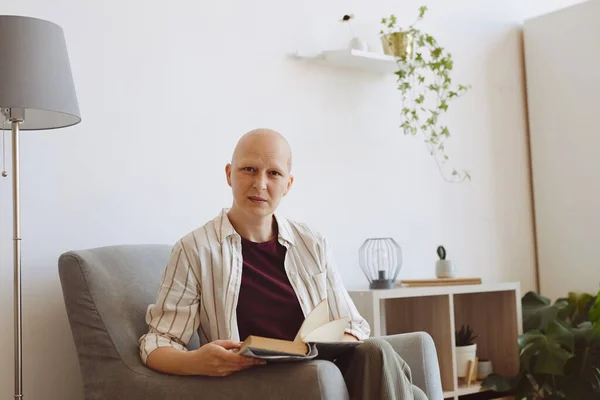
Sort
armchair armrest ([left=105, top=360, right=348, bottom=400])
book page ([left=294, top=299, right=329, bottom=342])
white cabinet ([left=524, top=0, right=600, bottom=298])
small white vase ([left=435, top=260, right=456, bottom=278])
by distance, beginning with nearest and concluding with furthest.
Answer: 1. armchair armrest ([left=105, top=360, right=348, bottom=400])
2. book page ([left=294, top=299, right=329, bottom=342])
3. small white vase ([left=435, top=260, right=456, bottom=278])
4. white cabinet ([left=524, top=0, right=600, bottom=298])

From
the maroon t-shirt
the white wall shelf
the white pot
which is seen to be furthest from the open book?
the white wall shelf

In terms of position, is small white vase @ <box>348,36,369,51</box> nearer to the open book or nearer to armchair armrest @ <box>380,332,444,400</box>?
armchair armrest @ <box>380,332,444,400</box>

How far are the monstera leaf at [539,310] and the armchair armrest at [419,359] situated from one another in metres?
1.39

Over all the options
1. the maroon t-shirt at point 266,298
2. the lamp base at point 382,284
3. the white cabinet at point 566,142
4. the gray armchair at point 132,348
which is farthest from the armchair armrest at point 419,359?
the white cabinet at point 566,142

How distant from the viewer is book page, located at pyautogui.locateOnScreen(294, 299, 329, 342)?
185 centimetres

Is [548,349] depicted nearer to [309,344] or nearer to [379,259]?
[379,259]

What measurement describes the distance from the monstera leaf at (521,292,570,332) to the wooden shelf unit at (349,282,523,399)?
0.21m

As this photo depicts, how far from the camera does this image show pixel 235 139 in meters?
2.98

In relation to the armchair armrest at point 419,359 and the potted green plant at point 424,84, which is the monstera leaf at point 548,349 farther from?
the armchair armrest at point 419,359

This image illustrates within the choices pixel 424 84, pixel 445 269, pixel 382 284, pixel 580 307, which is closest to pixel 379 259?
pixel 382 284

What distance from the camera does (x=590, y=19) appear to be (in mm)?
3732

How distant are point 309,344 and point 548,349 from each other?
174 centimetres

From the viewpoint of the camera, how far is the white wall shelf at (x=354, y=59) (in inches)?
125

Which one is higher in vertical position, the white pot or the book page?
the book page
